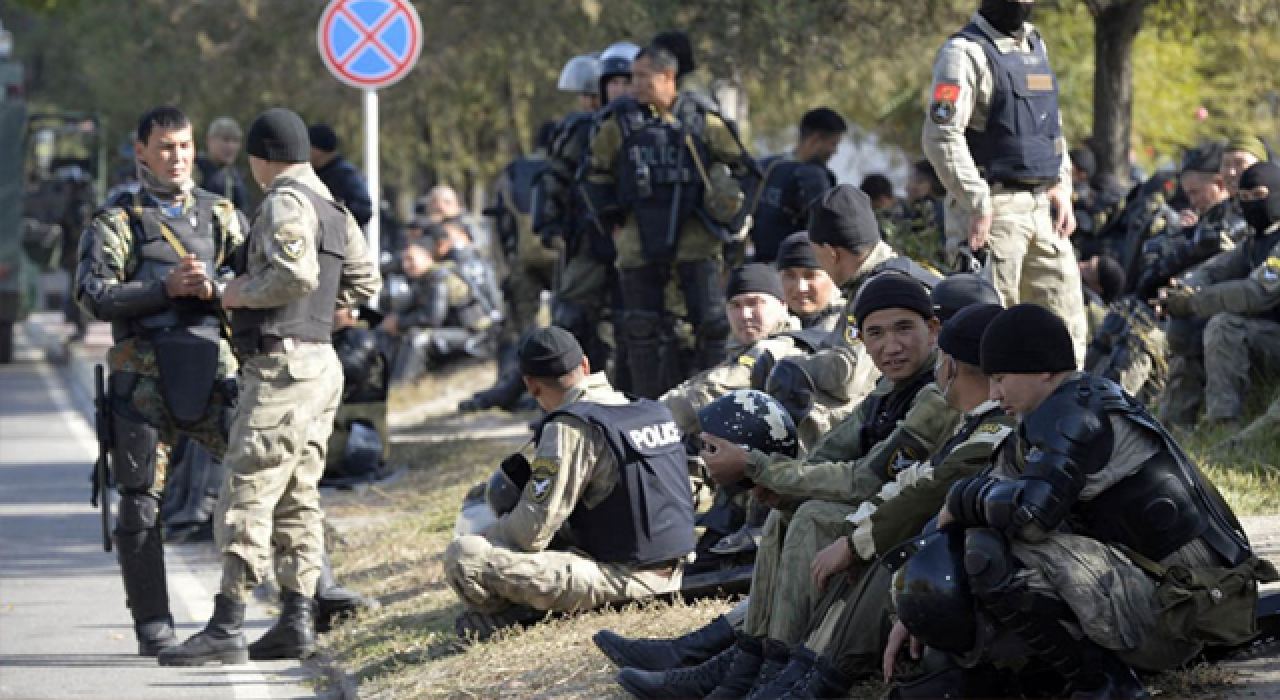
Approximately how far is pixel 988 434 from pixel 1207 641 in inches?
31.9

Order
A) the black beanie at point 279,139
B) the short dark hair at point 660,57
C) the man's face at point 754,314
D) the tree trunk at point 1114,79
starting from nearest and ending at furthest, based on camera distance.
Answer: the black beanie at point 279,139 < the man's face at point 754,314 < the short dark hair at point 660,57 < the tree trunk at point 1114,79

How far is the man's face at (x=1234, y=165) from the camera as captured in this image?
1170cm

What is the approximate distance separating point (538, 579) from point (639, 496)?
48 cm

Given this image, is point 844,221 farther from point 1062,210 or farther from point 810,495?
point 1062,210

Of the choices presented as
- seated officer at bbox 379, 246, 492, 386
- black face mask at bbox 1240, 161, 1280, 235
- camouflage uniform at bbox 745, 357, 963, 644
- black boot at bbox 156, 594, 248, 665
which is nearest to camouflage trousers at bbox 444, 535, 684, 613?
black boot at bbox 156, 594, 248, 665

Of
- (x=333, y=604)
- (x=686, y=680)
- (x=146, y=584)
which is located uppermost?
(x=686, y=680)

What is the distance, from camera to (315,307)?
28.6ft

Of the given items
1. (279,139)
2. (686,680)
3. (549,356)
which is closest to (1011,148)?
(549,356)

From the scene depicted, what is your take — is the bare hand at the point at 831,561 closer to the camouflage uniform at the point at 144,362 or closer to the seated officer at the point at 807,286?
the seated officer at the point at 807,286

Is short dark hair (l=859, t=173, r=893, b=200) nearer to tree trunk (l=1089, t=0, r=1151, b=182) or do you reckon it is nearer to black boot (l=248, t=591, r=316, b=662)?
tree trunk (l=1089, t=0, r=1151, b=182)

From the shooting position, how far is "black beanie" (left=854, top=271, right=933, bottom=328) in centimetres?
664

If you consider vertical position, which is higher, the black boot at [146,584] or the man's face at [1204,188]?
the man's face at [1204,188]

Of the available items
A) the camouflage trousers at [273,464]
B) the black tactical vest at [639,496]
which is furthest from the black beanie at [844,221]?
the camouflage trousers at [273,464]

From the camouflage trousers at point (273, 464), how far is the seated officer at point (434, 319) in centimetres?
932
